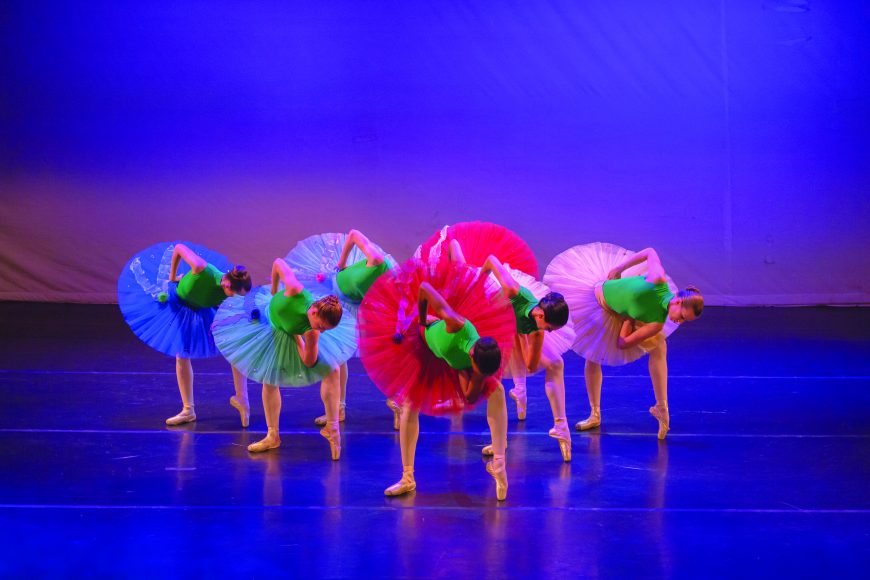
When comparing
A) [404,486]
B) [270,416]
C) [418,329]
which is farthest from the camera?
[270,416]

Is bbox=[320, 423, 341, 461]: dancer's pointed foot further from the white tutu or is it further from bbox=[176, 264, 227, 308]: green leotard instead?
the white tutu

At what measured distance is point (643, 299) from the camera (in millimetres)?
4211

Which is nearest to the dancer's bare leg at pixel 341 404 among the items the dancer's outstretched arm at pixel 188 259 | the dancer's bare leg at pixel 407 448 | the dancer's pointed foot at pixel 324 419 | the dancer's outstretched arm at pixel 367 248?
the dancer's pointed foot at pixel 324 419

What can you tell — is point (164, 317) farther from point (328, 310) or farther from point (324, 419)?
point (328, 310)

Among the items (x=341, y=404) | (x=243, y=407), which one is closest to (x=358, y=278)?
(x=341, y=404)

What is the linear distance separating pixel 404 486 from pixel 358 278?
1175 mm

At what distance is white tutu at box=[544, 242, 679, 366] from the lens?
4.48 metres

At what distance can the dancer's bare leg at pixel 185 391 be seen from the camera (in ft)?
15.4

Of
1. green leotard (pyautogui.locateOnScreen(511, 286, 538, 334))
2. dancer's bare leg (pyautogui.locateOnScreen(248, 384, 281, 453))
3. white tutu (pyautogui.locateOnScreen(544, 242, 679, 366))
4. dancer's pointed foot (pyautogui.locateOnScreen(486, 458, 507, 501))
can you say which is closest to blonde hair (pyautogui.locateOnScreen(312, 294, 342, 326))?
dancer's bare leg (pyautogui.locateOnScreen(248, 384, 281, 453))

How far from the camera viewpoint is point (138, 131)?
28.2 ft

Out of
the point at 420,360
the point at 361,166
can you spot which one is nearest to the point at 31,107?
the point at 361,166

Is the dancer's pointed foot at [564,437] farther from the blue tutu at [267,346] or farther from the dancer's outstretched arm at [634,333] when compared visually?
the blue tutu at [267,346]

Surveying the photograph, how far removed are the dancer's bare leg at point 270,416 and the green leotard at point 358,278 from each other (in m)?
0.61

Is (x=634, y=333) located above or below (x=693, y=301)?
below
